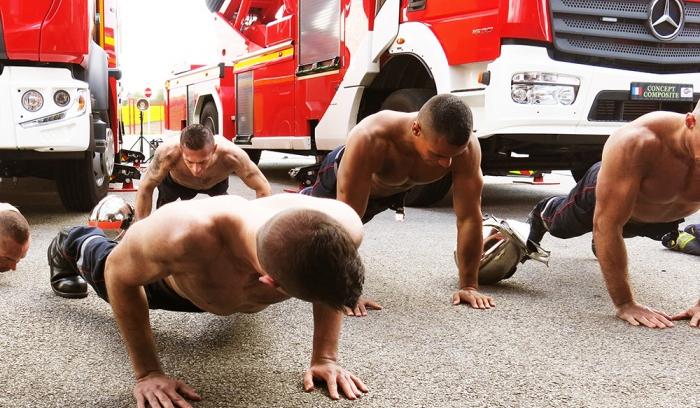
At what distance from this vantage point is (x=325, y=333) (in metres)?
1.87

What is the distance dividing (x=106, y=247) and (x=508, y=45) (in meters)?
2.94

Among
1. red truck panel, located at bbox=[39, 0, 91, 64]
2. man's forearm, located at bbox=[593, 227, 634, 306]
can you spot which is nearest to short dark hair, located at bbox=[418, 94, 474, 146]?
man's forearm, located at bbox=[593, 227, 634, 306]

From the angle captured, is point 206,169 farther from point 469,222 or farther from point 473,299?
point 473,299

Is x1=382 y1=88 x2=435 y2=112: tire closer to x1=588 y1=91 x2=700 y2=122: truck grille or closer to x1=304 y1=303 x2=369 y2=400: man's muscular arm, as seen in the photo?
x1=588 y1=91 x2=700 y2=122: truck grille

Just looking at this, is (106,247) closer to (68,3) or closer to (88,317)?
(88,317)

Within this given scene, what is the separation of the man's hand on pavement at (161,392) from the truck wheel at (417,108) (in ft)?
11.3

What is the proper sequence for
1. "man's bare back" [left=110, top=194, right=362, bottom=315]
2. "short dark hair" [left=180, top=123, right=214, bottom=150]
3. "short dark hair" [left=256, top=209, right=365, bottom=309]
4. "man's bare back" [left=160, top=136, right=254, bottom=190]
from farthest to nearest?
"man's bare back" [left=160, top=136, right=254, bottom=190] → "short dark hair" [left=180, top=123, right=214, bottom=150] → "man's bare back" [left=110, top=194, right=362, bottom=315] → "short dark hair" [left=256, top=209, right=365, bottom=309]

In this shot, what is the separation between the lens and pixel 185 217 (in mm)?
1548

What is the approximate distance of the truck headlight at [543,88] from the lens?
4.26 meters

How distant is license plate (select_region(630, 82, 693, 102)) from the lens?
14.6ft

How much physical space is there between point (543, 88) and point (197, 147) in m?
2.24

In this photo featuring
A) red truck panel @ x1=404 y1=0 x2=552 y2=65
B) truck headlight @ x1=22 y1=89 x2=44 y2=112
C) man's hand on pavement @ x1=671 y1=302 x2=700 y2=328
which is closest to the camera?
man's hand on pavement @ x1=671 y1=302 x2=700 y2=328

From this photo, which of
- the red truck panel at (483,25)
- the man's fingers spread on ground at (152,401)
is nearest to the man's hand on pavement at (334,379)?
the man's fingers spread on ground at (152,401)

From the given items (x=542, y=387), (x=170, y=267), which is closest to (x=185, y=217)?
(x=170, y=267)
